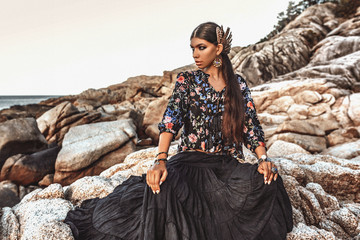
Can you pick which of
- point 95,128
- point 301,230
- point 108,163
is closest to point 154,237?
point 301,230

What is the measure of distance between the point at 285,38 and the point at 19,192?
104ft

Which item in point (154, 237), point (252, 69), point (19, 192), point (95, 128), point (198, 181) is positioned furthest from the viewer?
point (252, 69)

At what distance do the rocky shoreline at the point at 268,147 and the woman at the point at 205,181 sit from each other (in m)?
0.56

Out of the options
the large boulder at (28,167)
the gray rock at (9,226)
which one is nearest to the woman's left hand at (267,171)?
the gray rock at (9,226)

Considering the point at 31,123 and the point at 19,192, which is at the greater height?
the point at 31,123

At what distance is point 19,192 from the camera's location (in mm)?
11172

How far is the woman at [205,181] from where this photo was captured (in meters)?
2.53

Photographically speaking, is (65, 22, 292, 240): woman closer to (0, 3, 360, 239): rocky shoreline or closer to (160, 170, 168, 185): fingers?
(160, 170, 168, 185): fingers

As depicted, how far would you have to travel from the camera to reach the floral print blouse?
3439 millimetres

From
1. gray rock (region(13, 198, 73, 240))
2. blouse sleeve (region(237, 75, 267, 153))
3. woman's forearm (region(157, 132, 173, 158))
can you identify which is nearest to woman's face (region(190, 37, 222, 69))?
blouse sleeve (region(237, 75, 267, 153))

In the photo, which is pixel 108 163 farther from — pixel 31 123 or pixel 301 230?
pixel 301 230

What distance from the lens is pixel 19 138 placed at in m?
12.2

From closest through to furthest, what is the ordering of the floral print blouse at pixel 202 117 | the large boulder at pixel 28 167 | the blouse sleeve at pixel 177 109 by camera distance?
1. the blouse sleeve at pixel 177 109
2. the floral print blouse at pixel 202 117
3. the large boulder at pixel 28 167

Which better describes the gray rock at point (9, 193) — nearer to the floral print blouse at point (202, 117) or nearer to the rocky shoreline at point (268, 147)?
the rocky shoreline at point (268, 147)
